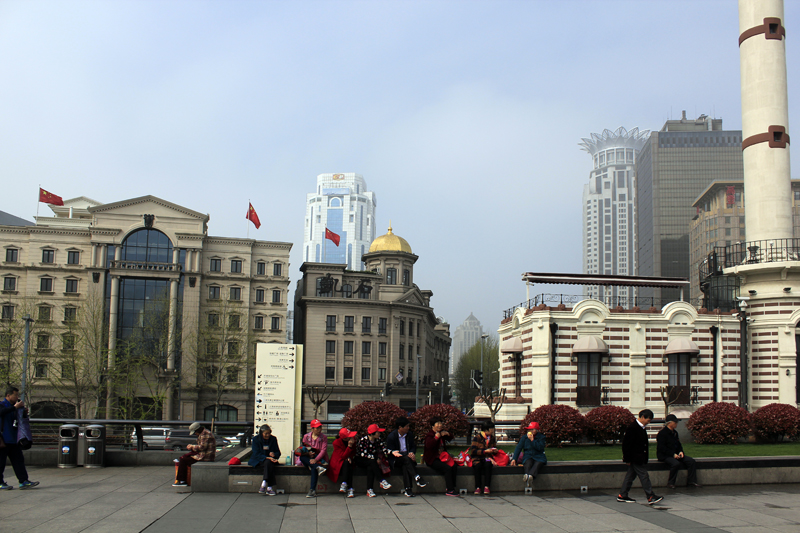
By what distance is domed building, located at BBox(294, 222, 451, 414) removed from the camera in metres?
73.7

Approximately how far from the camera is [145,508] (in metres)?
13.3

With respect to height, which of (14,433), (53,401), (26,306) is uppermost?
(26,306)

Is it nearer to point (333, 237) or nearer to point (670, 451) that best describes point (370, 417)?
point (670, 451)

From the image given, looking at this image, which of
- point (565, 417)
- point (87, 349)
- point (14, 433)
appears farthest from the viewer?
point (87, 349)

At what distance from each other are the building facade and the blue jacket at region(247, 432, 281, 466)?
4767 cm

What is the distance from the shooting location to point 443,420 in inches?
860

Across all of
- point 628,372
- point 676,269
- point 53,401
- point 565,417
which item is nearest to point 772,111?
point 628,372

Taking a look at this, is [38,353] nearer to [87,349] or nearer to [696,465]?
[87,349]

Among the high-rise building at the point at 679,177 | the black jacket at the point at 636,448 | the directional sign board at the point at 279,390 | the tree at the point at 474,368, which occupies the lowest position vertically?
the tree at the point at 474,368

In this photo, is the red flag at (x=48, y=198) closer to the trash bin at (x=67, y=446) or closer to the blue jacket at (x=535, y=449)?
the trash bin at (x=67, y=446)

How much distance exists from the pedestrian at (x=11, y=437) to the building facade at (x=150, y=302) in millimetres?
46724

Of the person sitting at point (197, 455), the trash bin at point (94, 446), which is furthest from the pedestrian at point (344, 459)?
the trash bin at point (94, 446)

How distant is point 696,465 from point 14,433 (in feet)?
51.2

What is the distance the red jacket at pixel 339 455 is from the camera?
15172 millimetres
